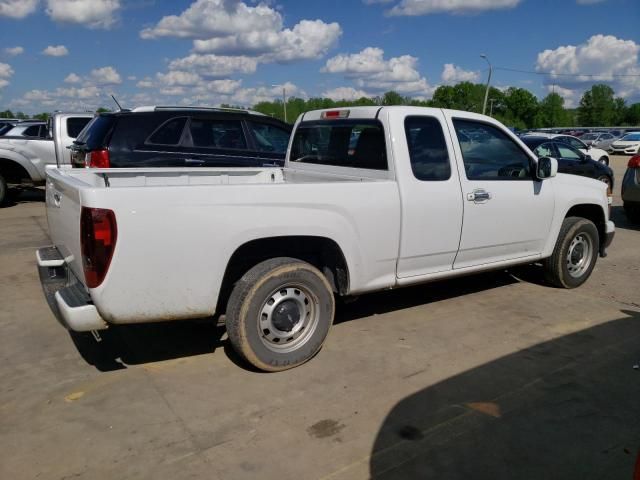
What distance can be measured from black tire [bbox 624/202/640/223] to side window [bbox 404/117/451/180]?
21.8 feet

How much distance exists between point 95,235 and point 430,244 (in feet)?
8.33

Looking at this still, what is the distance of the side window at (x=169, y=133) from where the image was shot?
769 centimetres

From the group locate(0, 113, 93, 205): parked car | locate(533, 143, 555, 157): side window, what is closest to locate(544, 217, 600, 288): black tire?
locate(533, 143, 555, 157): side window

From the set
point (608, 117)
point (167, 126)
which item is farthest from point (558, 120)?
point (167, 126)

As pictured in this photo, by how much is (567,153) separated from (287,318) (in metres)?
11.9

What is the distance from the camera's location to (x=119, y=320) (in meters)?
3.27

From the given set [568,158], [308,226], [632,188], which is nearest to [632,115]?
[568,158]

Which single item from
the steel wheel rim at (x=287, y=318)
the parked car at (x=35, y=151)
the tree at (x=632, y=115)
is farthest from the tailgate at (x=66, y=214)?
the tree at (x=632, y=115)

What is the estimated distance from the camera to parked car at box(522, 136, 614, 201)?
1305 cm

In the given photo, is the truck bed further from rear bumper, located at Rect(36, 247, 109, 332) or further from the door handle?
the door handle

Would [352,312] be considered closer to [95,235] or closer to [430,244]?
[430,244]

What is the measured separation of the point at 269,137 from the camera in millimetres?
8438

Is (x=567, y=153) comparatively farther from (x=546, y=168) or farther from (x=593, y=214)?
(x=546, y=168)

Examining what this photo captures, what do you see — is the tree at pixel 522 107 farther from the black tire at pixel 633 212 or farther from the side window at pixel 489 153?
the side window at pixel 489 153
